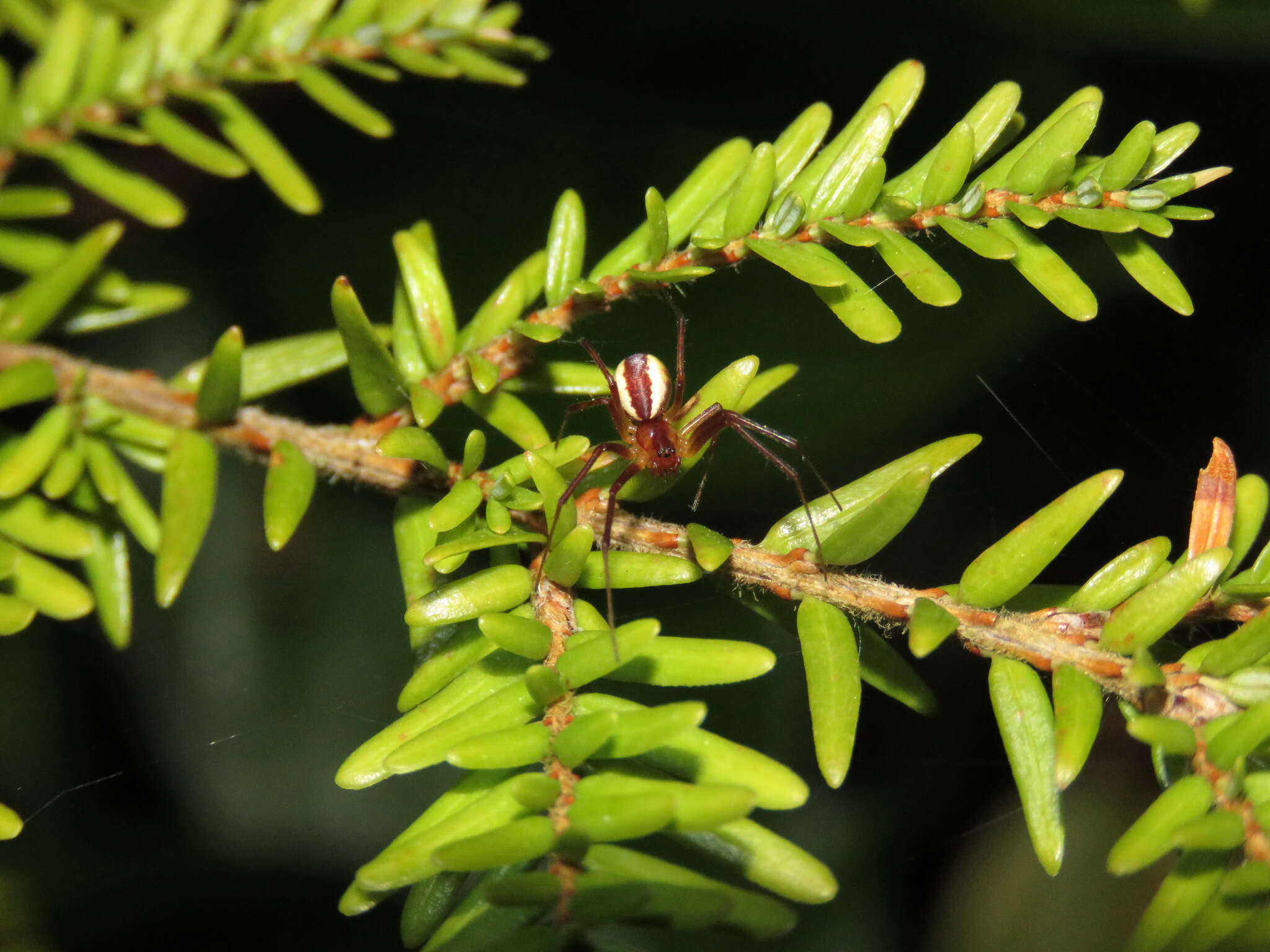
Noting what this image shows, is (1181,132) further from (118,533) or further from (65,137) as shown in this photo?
(65,137)

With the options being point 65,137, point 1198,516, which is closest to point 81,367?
point 65,137

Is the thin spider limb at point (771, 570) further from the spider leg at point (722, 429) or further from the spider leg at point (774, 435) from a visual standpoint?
the spider leg at point (774, 435)

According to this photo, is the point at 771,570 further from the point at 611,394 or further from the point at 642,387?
the point at 642,387

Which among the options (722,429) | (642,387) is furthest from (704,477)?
(642,387)

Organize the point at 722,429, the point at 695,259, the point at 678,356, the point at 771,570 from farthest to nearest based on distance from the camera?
1. the point at 678,356
2. the point at 722,429
3. the point at 695,259
4. the point at 771,570

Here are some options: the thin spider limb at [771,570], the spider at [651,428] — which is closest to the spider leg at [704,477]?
the spider at [651,428]

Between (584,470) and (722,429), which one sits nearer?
(584,470)
